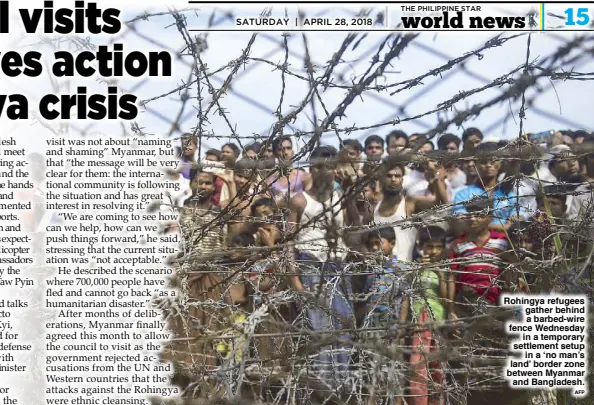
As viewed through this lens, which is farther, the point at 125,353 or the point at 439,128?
the point at 125,353

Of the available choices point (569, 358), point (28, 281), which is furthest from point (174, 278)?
point (569, 358)

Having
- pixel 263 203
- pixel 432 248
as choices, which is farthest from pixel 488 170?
pixel 263 203

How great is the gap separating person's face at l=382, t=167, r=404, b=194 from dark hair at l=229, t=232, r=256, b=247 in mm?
404

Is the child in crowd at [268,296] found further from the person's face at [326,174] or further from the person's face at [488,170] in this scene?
the person's face at [488,170]

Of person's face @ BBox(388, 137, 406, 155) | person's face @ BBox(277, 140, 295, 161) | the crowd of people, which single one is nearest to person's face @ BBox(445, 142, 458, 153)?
the crowd of people

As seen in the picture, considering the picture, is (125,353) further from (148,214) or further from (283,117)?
(283,117)

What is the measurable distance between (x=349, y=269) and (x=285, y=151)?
266mm

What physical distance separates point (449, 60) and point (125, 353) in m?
0.83

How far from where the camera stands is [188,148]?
1378 mm

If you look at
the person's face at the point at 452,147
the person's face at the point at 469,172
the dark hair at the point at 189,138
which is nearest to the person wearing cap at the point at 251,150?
the dark hair at the point at 189,138

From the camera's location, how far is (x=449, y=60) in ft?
4.47

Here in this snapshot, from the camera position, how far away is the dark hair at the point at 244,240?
1.43m

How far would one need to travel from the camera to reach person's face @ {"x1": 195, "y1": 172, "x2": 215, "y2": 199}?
144cm

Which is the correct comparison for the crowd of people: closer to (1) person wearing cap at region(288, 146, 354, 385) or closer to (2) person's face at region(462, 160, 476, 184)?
(1) person wearing cap at region(288, 146, 354, 385)
